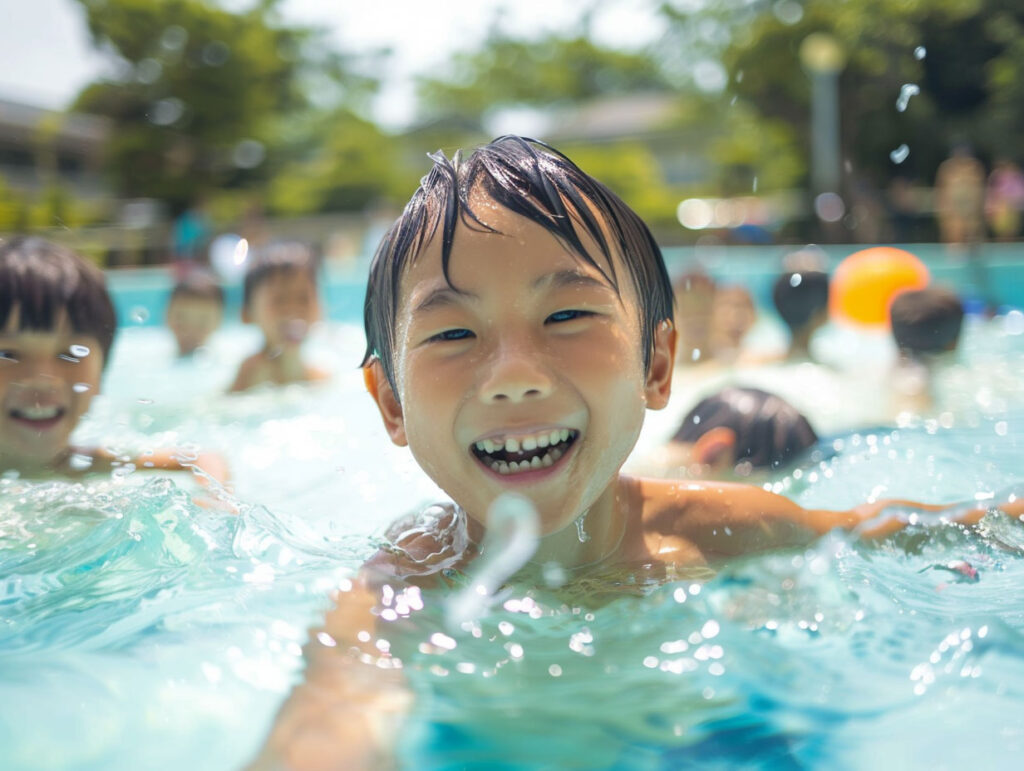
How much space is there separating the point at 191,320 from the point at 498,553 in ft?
18.3

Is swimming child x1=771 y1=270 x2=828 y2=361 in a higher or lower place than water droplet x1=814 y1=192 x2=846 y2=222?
lower

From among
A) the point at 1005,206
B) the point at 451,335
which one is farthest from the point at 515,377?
the point at 1005,206

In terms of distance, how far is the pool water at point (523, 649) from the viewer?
144cm

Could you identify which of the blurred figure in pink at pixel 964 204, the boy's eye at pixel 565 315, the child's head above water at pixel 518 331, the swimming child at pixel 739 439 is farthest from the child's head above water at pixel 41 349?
the blurred figure in pink at pixel 964 204

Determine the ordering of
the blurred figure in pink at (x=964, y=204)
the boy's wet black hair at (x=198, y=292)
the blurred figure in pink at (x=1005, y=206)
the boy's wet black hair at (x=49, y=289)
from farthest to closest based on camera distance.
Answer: the blurred figure in pink at (x=1005, y=206)
the blurred figure in pink at (x=964, y=204)
the boy's wet black hair at (x=198, y=292)
the boy's wet black hair at (x=49, y=289)

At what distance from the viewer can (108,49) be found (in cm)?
2822

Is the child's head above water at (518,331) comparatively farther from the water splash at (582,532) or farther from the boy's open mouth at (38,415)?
the boy's open mouth at (38,415)

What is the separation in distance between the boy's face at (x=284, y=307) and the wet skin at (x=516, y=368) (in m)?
4.49

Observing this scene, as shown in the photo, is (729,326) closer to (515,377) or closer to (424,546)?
(424,546)

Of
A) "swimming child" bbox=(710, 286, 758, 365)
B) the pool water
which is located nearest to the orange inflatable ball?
"swimming child" bbox=(710, 286, 758, 365)

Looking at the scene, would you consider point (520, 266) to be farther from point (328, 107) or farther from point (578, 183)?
point (328, 107)

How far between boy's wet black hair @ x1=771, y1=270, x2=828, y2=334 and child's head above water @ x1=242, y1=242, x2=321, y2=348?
2973 mm

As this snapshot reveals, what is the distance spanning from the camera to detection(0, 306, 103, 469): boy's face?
2.79m

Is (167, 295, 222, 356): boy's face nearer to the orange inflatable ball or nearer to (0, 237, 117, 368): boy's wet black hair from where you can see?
(0, 237, 117, 368): boy's wet black hair
